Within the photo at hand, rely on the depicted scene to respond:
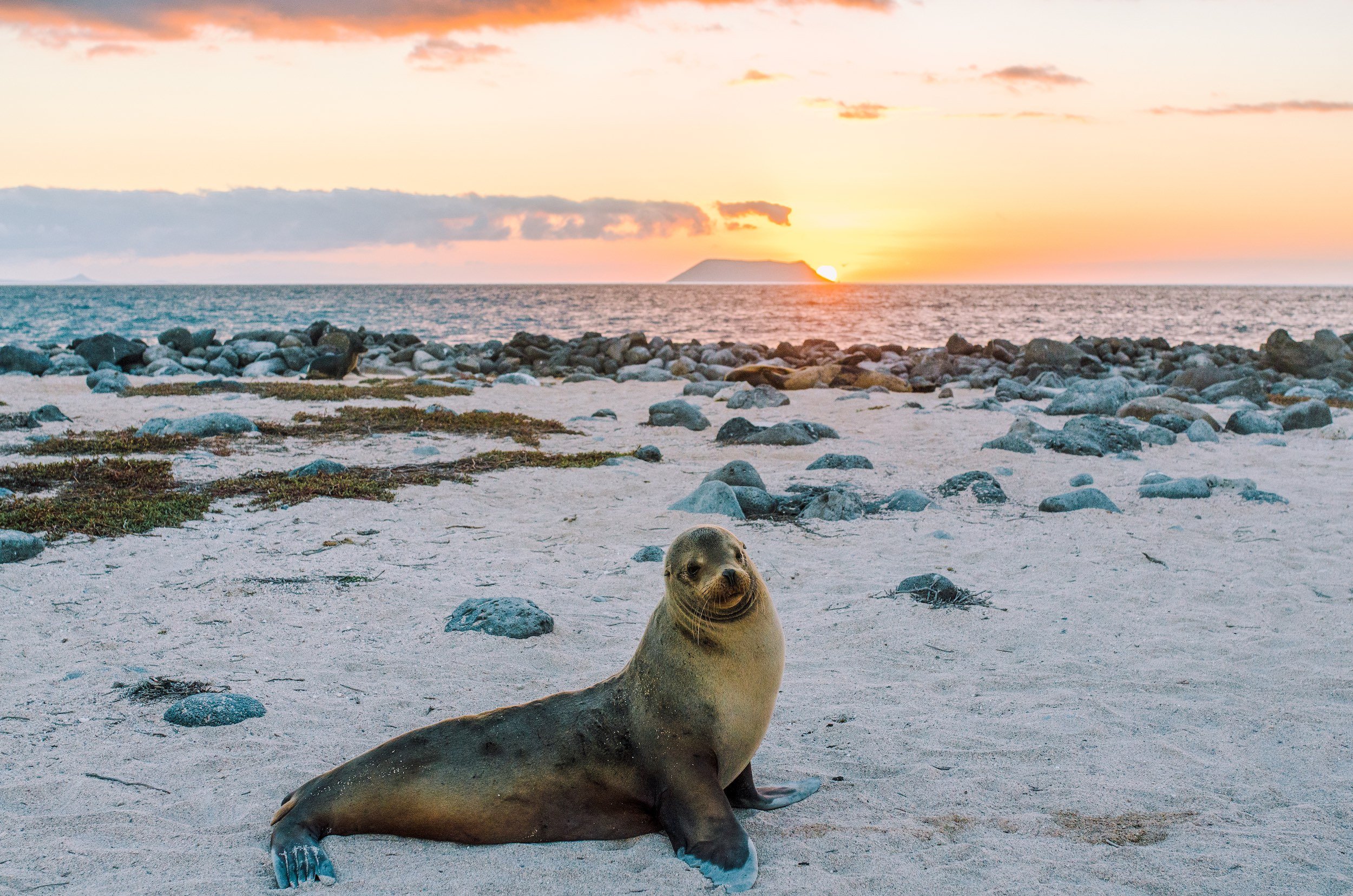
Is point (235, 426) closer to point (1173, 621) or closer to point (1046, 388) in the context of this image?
point (1173, 621)

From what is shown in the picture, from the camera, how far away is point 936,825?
13.1 ft

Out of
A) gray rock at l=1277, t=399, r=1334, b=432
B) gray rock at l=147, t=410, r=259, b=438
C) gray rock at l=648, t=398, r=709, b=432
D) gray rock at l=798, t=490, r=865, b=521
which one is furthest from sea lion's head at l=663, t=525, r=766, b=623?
gray rock at l=1277, t=399, r=1334, b=432

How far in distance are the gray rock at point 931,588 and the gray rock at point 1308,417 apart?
1043cm

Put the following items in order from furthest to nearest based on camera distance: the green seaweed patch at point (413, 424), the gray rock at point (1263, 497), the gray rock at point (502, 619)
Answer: the green seaweed patch at point (413, 424), the gray rock at point (1263, 497), the gray rock at point (502, 619)

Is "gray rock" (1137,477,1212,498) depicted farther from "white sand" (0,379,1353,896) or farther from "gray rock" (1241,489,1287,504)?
"gray rock" (1241,489,1287,504)

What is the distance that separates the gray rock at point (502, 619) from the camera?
6.18 m

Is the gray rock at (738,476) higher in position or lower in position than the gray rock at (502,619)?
higher

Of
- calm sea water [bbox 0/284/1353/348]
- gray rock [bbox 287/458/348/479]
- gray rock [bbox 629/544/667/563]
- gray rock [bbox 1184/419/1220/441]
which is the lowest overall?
gray rock [bbox 629/544/667/563]

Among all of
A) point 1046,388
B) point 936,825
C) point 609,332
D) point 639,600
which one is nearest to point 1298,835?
point 936,825

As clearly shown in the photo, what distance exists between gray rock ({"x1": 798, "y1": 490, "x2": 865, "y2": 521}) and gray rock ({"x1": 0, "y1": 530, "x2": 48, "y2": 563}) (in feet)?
20.8

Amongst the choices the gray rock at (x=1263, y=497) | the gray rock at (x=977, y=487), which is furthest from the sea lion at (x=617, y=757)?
the gray rock at (x=1263, y=497)

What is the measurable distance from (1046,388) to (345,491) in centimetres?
1637

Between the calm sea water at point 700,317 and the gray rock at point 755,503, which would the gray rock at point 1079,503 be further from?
the calm sea water at point 700,317

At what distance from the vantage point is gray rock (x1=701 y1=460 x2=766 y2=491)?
10102mm
